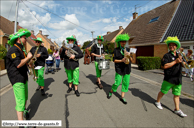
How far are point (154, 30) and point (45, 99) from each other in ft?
48.2

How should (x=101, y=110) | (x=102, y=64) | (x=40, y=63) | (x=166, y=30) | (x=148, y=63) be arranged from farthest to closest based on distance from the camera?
1. (x=166, y=30)
2. (x=148, y=63)
3. (x=102, y=64)
4. (x=40, y=63)
5. (x=101, y=110)

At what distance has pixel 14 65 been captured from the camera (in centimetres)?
247

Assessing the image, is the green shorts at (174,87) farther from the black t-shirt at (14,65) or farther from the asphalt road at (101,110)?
the black t-shirt at (14,65)

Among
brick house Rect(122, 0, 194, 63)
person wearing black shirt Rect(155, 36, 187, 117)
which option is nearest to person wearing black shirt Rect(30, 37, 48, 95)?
person wearing black shirt Rect(155, 36, 187, 117)

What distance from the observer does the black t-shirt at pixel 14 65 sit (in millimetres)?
2389

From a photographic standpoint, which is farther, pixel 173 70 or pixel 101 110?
pixel 101 110

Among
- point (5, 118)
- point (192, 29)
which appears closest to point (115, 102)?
point (5, 118)

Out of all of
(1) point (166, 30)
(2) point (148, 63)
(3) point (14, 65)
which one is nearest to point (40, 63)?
(3) point (14, 65)

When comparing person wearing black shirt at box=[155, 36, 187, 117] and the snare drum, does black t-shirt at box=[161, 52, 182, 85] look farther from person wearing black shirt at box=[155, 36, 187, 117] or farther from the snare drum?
the snare drum

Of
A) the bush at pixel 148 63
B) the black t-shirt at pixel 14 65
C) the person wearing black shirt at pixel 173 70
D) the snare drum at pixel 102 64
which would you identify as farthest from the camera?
the bush at pixel 148 63

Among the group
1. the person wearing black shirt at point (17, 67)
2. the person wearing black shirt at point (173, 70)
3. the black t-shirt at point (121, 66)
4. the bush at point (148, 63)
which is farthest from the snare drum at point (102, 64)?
the bush at point (148, 63)

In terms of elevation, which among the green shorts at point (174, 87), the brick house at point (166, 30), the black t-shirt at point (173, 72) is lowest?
the green shorts at point (174, 87)

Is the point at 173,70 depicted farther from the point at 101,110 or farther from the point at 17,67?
the point at 17,67

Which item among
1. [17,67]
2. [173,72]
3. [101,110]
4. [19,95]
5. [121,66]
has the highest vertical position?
[17,67]
